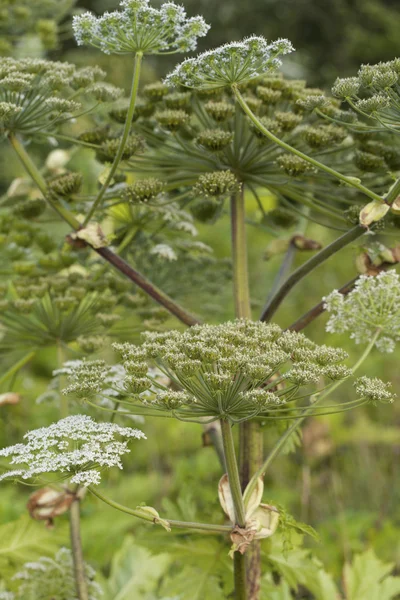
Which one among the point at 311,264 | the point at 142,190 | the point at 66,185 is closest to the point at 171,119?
the point at 142,190

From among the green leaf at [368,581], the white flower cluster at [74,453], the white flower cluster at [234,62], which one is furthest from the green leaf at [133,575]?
the white flower cluster at [234,62]

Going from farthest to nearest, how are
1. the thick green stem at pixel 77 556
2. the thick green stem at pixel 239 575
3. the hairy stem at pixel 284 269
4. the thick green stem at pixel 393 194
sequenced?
the thick green stem at pixel 77 556
the hairy stem at pixel 284 269
the thick green stem at pixel 239 575
the thick green stem at pixel 393 194

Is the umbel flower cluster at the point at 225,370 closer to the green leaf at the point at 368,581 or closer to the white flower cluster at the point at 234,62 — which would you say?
the white flower cluster at the point at 234,62

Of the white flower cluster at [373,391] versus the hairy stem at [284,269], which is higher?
the hairy stem at [284,269]

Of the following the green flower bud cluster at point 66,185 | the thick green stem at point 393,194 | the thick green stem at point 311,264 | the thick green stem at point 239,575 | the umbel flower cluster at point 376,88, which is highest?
the green flower bud cluster at point 66,185

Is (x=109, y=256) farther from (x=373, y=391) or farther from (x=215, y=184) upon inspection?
(x=373, y=391)

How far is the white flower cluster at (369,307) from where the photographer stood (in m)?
1.98

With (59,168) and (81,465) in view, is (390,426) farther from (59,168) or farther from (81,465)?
(81,465)

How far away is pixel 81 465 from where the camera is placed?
5.58 ft

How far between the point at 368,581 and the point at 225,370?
6.19 feet

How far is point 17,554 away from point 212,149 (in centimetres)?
179

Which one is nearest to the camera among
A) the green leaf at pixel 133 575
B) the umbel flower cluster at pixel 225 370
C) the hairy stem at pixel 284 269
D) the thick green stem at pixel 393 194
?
the umbel flower cluster at pixel 225 370

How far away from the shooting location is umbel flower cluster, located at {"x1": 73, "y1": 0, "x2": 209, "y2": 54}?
1.84 meters

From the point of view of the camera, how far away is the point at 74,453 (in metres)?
1.67
